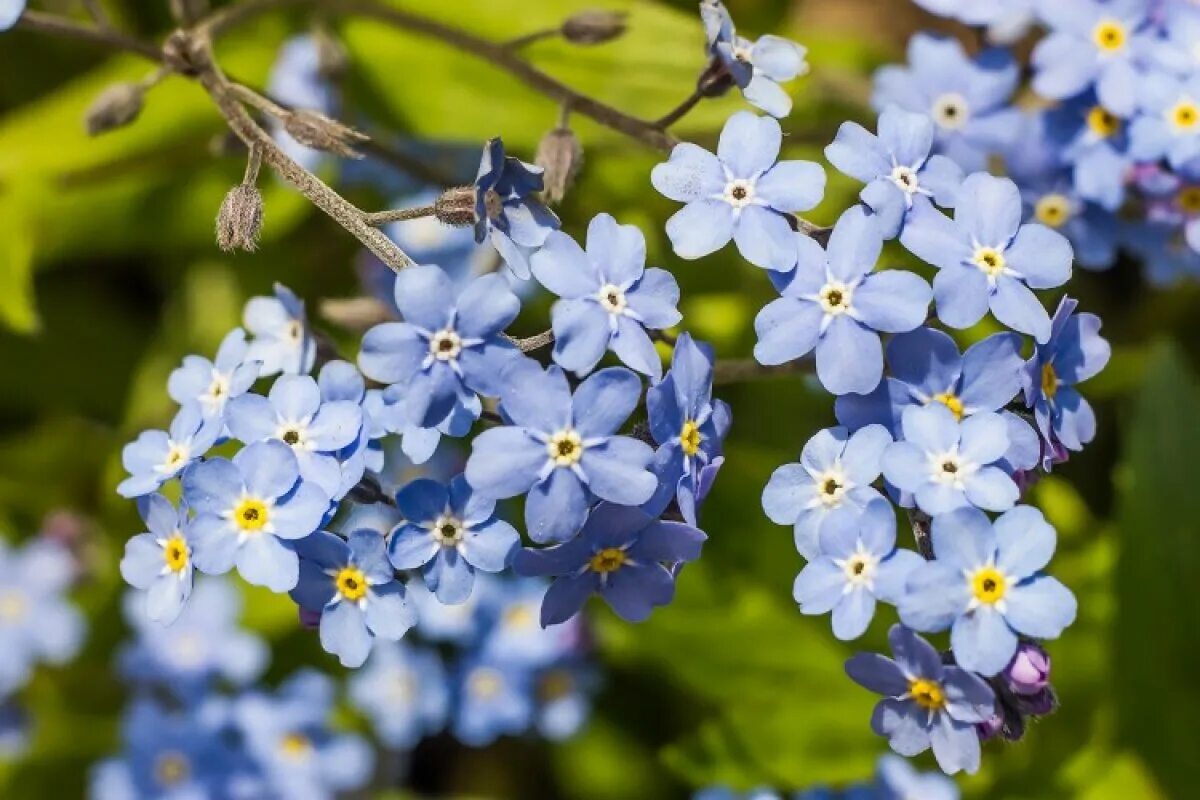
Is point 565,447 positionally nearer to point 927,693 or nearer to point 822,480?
point 822,480

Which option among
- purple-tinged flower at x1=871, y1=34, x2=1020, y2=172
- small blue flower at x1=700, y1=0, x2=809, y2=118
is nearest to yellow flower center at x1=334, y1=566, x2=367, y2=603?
small blue flower at x1=700, y1=0, x2=809, y2=118

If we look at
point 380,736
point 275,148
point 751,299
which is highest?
point 275,148

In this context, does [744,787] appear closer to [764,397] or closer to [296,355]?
[764,397]

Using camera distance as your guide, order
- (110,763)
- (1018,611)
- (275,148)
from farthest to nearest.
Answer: (110,763) < (275,148) < (1018,611)

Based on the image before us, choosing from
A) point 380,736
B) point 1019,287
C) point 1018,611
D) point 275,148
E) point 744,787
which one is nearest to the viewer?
point 1018,611

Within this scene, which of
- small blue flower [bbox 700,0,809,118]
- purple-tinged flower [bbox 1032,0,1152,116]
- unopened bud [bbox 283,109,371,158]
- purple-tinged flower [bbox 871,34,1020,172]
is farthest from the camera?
purple-tinged flower [bbox 871,34,1020,172]

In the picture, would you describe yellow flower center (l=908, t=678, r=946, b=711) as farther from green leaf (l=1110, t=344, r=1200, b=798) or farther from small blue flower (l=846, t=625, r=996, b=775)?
green leaf (l=1110, t=344, r=1200, b=798)

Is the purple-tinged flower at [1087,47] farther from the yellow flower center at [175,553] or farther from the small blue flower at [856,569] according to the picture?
the yellow flower center at [175,553]

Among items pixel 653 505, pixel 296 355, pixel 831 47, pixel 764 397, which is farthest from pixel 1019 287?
pixel 831 47

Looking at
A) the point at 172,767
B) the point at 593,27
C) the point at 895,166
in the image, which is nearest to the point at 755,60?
the point at 895,166
